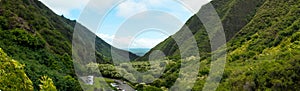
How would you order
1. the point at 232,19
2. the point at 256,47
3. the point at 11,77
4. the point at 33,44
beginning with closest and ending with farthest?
the point at 11,77 → the point at 33,44 → the point at 256,47 → the point at 232,19

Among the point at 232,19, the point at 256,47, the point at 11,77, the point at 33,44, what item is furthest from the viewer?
the point at 232,19

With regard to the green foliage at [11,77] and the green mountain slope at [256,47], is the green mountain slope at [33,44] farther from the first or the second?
the green foliage at [11,77]

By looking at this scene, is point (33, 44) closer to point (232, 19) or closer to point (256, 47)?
point (256, 47)

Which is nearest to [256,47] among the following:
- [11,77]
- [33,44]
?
[33,44]

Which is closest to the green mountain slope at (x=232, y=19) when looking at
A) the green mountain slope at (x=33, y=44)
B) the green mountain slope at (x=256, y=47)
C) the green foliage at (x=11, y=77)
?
the green mountain slope at (x=256, y=47)

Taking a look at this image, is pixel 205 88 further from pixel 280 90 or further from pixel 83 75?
pixel 83 75

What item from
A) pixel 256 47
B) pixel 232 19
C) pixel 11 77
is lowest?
pixel 256 47

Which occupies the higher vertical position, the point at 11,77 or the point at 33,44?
the point at 33,44
